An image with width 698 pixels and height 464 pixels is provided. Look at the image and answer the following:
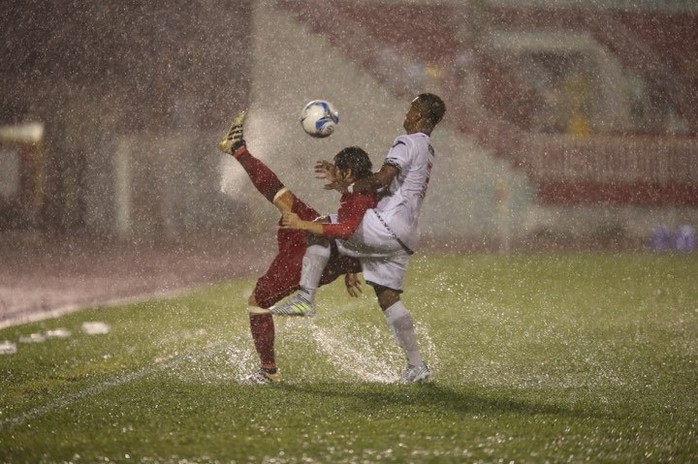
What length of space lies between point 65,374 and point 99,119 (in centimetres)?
1772

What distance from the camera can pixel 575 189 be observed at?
2133 cm

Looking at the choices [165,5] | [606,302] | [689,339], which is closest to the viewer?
[689,339]

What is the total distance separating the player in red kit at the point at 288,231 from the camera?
511 centimetres

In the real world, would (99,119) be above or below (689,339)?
above

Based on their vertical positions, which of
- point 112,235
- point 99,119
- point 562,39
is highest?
point 562,39

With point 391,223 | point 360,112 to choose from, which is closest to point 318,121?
point 391,223

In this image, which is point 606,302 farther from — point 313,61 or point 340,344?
point 313,61

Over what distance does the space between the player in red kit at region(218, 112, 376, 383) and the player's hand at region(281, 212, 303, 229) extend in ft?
0.22

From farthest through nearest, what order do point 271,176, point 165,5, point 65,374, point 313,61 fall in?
point 165,5 < point 313,61 < point 65,374 < point 271,176

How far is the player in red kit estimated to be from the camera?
511 cm

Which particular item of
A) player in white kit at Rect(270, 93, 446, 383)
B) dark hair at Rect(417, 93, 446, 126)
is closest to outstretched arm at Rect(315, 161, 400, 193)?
player in white kit at Rect(270, 93, 446, 383)

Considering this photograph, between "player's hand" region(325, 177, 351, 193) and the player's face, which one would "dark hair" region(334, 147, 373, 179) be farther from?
the player's face

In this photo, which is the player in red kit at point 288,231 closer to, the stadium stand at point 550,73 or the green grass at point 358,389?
the green grass at point 358,389

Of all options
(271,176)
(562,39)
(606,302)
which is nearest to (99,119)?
(562,39)
